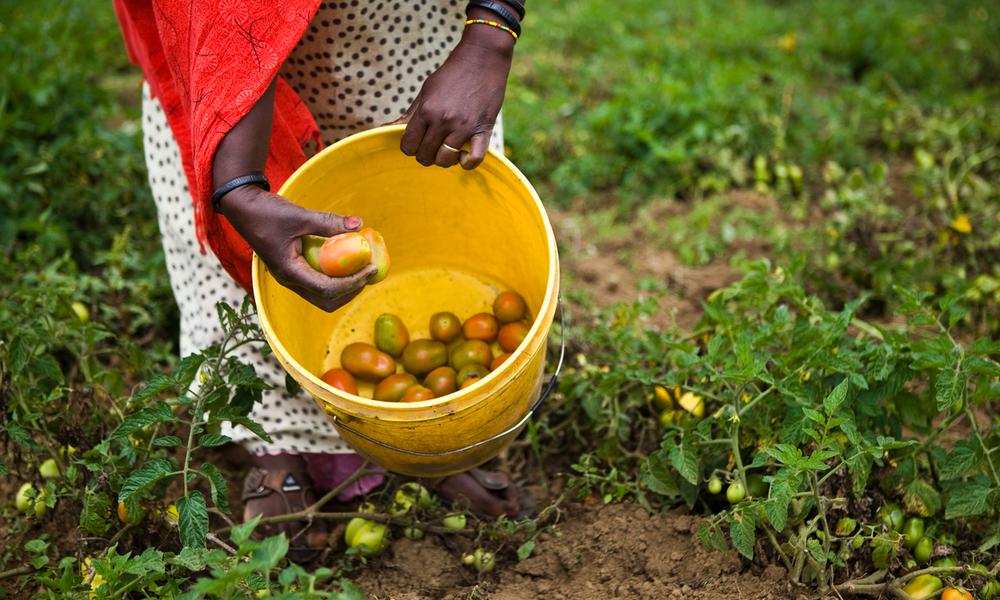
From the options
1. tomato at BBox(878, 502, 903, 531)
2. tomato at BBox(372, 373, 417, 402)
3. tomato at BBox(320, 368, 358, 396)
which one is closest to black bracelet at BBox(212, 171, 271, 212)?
tomato at BBox(320, 368, 358, 396)

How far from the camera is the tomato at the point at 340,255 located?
168 centimetres

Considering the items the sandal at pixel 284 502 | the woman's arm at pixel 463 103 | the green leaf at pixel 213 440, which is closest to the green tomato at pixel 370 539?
the sandal at pixel 284 502

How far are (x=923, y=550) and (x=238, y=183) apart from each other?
163 centimetres

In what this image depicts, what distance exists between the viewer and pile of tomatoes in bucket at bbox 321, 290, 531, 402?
2162 millimetres

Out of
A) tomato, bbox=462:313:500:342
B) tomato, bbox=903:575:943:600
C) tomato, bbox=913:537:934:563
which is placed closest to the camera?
tomato, bbox=903:575:943:600

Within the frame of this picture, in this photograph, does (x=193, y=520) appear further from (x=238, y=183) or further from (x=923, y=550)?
(x=923, y=550)

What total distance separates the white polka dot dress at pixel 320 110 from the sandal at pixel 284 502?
0.20 feet

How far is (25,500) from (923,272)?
2637mm

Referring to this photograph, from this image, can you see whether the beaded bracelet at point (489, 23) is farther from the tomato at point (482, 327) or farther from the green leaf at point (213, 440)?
the green leaf at point (213, 440)

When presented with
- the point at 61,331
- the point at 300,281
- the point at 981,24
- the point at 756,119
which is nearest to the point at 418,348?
the point at 300,281

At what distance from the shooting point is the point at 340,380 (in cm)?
208

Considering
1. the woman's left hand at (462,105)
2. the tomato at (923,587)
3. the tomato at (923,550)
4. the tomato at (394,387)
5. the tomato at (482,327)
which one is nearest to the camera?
the woman's left hand at (462,105)

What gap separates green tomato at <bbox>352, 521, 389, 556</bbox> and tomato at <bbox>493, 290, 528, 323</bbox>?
585 mm

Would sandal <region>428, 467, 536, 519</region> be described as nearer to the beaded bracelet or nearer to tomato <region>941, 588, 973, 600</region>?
tomato <region>941, 588, 973, 600</region>
